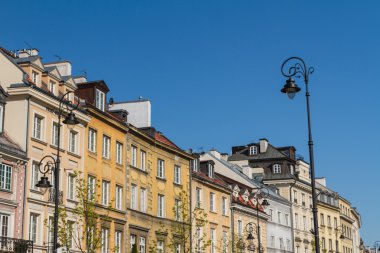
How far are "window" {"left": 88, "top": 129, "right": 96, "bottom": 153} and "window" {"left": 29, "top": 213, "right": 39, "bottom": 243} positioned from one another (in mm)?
6549

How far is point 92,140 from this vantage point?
4094 centimetres

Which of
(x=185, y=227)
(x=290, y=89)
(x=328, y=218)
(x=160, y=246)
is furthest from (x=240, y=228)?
(x=290, y=89)

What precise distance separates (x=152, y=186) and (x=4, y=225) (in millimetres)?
15705

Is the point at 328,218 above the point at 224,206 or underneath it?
above

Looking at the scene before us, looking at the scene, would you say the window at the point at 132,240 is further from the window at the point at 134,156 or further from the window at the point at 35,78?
the window at the point at 35,78

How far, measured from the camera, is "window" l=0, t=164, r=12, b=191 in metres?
32.6

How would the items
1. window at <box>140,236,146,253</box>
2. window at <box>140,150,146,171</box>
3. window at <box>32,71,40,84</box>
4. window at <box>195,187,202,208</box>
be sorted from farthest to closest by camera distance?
window at <box>195,187,202,208</box>, window at <box>140,150,146,171</box>, window at <box>140,236,146,253</box>, window at <box>32,71,40,84</box>

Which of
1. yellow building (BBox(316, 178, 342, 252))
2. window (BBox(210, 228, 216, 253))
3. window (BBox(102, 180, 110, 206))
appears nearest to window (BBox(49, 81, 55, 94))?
window (BBox(102, 180, 110, 206))

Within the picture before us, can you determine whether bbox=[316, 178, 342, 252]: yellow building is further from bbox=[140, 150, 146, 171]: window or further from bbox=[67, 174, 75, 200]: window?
bbox=[67, 174, 75, 200]: window

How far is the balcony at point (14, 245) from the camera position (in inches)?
1248

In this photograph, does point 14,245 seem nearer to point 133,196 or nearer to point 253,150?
point 133,196

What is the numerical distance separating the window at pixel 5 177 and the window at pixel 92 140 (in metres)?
7.70

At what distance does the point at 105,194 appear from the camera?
41.7m

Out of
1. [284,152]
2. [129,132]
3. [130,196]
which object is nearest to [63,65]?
[129,132]
